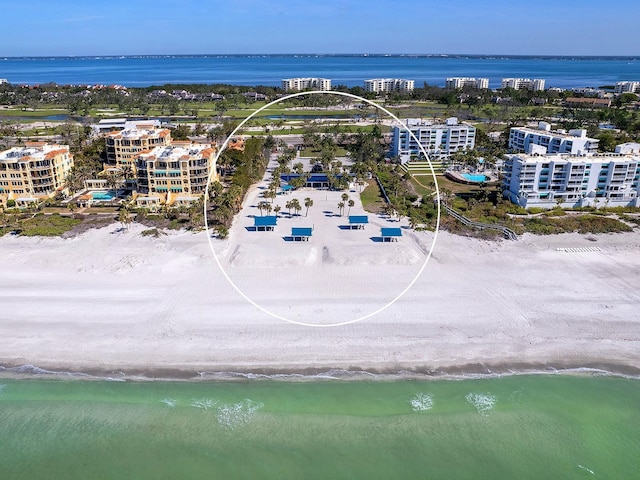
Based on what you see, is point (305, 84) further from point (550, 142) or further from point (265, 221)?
point (265, 221)

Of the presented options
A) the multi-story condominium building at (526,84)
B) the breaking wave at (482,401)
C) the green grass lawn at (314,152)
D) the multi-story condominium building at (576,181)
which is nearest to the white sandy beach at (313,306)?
the breaking wave at (482,401)

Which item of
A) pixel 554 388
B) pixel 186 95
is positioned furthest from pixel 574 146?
pixel 186 95

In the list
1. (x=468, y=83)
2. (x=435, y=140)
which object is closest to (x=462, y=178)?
(x=435, y=140)

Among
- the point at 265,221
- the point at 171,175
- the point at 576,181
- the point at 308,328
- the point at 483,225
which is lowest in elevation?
the point at 308,328

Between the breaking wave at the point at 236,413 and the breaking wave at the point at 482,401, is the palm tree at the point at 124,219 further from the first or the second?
the breaking wave at the point at 482,401

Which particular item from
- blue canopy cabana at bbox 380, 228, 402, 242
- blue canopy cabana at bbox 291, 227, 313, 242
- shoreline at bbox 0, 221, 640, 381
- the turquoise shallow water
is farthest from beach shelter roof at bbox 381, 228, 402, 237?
the turquoise shallow water
